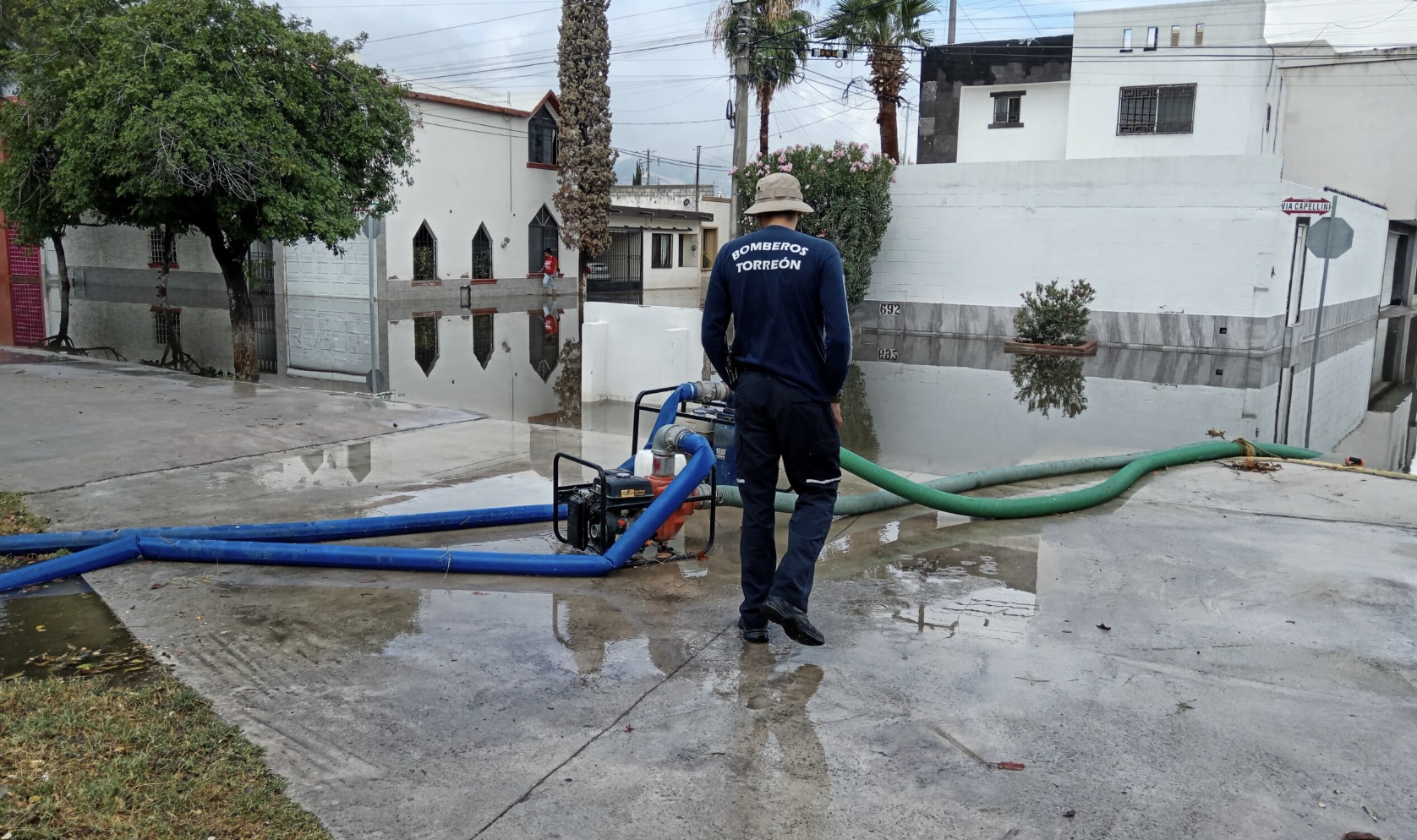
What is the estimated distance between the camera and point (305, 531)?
18.4 ft

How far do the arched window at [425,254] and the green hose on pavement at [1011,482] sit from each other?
27924 millimetres

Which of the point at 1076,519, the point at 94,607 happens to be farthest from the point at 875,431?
the point at 94,607

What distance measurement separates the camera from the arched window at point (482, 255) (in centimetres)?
3528

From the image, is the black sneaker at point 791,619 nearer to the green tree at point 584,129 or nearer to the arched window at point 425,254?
the green tree at point 584,129

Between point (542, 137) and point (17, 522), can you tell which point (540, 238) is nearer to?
point (542, 137)

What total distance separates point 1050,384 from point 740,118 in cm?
943

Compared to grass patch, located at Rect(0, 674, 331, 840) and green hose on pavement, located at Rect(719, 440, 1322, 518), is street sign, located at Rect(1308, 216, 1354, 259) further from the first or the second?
grass patch, located at Rect(0, 674, 331, 840)

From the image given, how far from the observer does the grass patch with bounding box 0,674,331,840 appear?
9.18ft

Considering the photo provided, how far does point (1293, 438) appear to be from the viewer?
11852 millimetres

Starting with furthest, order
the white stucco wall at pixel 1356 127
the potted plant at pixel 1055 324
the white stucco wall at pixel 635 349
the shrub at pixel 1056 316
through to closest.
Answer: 1. the white stucco wall at pixel 1356 127
2. the shrub at pixel 1056 316
3. the potted plant at pixel 1055 324
4. the white stucco wall at pixel 635 349

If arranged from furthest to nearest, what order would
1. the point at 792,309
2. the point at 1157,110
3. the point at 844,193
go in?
1. the point at 1157,110
2. the point at 844,193
3. the point at 792,309

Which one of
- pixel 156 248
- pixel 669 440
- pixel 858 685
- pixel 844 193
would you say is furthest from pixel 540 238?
pixel 858 685

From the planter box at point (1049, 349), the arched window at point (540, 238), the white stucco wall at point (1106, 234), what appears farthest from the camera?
the arched window at point (540, 238)

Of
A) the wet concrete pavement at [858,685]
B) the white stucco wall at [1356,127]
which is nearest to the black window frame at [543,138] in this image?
the white stucco wall at [1356,127]
